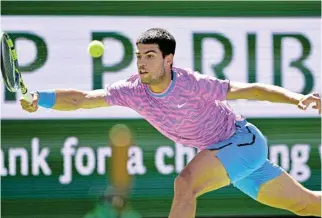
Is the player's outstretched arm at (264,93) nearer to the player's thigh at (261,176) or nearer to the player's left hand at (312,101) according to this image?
the player's left hand at (312,101)

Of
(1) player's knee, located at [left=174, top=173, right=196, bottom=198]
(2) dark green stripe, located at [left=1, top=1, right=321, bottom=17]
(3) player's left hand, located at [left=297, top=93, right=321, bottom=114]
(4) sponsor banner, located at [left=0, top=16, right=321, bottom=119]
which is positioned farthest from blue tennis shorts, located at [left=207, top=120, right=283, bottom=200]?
(2) dark green stripe, located at [left=1, top=1, right=321, bottom=17]

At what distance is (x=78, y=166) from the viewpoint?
245 inches

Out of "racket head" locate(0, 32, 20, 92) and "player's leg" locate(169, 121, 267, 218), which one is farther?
"racket head" locate(0, 32, 20, 92)

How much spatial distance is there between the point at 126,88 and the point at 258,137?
2.63 ft

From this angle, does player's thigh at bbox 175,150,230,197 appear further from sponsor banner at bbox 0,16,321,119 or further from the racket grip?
sponsor banner at bbox 0,16,321,119

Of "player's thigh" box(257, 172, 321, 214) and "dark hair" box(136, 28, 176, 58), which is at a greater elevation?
"dark hair" box(136, 28, 176, 58)

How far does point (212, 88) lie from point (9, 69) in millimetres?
1210

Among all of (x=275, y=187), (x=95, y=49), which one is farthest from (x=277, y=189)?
(x=95, y=49)

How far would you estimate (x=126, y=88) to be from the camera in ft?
15.6

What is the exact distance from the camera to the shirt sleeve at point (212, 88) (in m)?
4.60

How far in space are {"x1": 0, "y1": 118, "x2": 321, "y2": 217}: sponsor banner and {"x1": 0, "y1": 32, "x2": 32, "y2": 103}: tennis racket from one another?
4.11 ft

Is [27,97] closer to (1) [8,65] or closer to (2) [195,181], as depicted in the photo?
(1) [8,65]

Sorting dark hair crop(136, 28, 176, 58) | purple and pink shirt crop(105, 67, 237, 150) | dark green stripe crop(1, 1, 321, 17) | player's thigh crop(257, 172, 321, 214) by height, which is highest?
dark green stripe crop(1, 1, 321, 17)

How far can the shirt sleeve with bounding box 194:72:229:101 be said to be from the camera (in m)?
4.60
